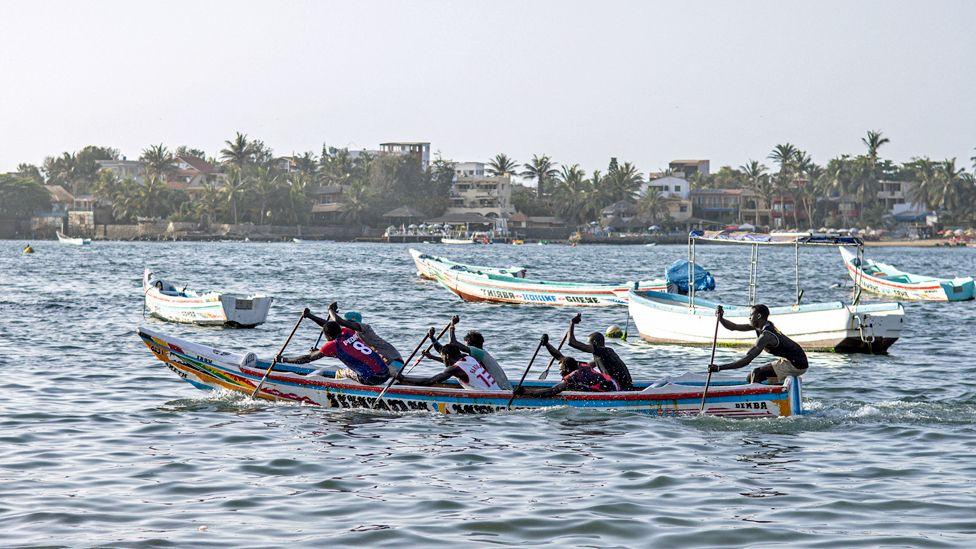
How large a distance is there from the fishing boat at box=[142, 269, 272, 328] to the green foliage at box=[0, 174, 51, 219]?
138024mm

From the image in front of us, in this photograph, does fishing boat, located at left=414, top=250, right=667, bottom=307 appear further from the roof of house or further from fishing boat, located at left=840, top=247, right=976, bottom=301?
the roof of house

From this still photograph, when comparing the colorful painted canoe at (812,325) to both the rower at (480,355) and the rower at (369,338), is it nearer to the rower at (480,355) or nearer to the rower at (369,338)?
the rower at (480,355)

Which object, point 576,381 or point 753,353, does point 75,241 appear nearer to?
point 576,381

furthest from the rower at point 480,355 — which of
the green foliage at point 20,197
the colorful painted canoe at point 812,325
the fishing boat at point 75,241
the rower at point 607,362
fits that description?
the green foliage at point 20,197

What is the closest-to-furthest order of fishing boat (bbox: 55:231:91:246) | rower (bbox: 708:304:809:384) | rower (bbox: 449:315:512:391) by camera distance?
1. rower (bbox: 708:304:809:384)
2. rower (bbox: 449:315:512:391)
3. fishing boat (bbox: 55:231:91:246)

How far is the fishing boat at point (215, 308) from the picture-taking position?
3303 centimetres

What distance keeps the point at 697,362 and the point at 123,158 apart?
180 meters

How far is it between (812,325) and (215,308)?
1689 cm

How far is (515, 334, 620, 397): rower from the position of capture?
56.2 feet

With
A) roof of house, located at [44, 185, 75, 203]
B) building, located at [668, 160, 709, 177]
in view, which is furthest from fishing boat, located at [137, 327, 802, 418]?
building, located at [668, 160, 709, 177]

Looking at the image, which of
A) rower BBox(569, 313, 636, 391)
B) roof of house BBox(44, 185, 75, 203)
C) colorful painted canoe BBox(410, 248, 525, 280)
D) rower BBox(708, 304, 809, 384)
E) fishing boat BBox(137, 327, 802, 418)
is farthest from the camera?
roof of house BBox(44, 185, 75, 203)

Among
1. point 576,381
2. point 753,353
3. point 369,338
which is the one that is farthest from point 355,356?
point 753,353

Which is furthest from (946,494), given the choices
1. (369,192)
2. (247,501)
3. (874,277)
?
(369,192)

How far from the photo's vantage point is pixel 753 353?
16859mm
